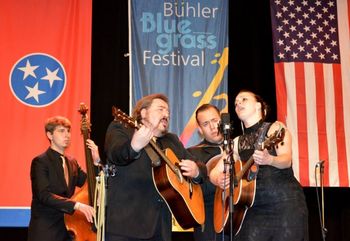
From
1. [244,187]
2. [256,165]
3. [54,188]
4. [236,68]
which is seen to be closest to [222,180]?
[244,187]

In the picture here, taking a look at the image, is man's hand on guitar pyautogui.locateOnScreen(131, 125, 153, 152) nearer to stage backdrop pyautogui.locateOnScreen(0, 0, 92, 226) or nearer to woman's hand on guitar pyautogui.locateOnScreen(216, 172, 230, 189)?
woman's hand on guitar pyautogui.locateOnScreen(216, 172, 230, 189)

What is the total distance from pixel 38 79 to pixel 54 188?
6.44 ft

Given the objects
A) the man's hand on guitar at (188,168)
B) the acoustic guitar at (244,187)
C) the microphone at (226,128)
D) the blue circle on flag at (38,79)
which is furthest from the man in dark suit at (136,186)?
the blue circle on flag at (38,79)

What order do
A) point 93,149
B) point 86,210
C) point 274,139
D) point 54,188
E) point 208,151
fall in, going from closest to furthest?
point 274,139
point 86,210
point 208,151
point 93,149
point 54,188

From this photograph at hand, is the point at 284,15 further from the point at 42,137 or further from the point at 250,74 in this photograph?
the point at 42,137

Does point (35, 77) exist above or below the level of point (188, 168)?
above

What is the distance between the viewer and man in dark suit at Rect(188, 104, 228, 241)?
161 inches

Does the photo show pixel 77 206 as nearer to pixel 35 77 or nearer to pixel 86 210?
pixel 86 210

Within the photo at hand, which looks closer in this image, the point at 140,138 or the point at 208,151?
the point at 140,138

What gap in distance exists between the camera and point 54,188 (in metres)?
4.70

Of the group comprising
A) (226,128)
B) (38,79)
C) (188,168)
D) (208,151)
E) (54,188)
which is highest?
(38,79)

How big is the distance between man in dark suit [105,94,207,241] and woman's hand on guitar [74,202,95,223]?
0.91 meters

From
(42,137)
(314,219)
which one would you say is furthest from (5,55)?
(314,219)

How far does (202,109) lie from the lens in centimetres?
461
